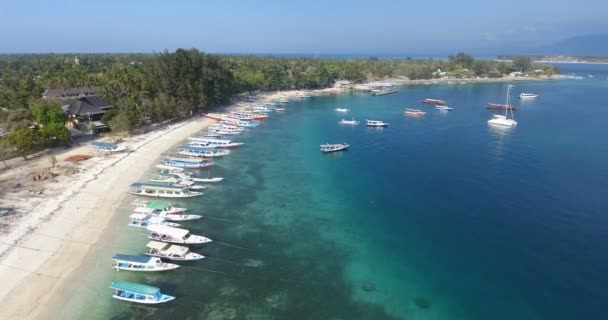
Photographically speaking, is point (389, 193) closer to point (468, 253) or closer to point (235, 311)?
point (468, 253)

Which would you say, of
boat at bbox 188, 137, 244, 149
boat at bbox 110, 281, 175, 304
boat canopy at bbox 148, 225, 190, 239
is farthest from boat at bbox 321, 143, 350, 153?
boat at bbox 110, 281, 175, 304

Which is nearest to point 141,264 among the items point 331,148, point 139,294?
point 139,294

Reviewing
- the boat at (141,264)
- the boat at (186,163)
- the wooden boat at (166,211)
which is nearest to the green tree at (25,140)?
the boat at (186,163)

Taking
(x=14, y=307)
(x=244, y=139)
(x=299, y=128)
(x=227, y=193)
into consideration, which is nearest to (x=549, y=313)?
(x=227, y=193)

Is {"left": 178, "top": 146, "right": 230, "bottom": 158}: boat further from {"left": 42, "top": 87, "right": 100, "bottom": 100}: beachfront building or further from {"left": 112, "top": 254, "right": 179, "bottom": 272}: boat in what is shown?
{"left": 42, "top": 87, "right": 100, "bottom": 100}: beachfront building

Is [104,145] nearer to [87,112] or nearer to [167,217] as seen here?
[87,112]

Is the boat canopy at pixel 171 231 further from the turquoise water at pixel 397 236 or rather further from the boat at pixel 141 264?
the boat at pixel 141 264
